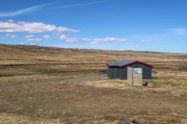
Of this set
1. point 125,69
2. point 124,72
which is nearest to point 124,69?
point 125,69

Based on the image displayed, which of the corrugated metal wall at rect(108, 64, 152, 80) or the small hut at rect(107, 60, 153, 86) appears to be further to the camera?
the corrugated metal wall at rect(108, 64, 152, 80)

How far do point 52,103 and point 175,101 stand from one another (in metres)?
11.5

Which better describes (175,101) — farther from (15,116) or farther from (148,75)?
(148,75)

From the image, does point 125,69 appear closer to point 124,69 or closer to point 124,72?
point 124,69

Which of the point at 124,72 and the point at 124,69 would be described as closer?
the point at 124,69

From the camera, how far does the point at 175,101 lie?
37375mm

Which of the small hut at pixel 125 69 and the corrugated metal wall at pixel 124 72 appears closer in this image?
the small hut at pixel 125 69

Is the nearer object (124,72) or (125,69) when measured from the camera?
(125,69)

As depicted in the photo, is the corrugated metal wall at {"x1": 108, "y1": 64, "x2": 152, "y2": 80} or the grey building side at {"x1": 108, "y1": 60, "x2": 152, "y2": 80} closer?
the grey building side at {"x1": 108, "y1": 60, "x2": 152, "y2": 80}

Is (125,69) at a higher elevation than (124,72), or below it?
higher

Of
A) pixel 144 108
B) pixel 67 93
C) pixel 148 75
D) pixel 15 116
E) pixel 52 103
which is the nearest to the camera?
pixel 15 116

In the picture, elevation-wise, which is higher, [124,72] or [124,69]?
[124,69]

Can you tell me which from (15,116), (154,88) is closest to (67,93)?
(154,88)

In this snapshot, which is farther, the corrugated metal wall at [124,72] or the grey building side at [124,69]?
the corrugated metal wall at [124,72]
